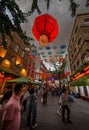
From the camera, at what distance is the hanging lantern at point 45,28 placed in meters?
4.16

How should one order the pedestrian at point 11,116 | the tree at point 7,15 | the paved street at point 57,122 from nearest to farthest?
the pedestrian at point 11,116 < the tree at point 7,15 < the paved street at point 57,122

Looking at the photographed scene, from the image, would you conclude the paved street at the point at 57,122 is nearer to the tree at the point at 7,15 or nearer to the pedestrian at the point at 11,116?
the pedestrian at the point at 11,116

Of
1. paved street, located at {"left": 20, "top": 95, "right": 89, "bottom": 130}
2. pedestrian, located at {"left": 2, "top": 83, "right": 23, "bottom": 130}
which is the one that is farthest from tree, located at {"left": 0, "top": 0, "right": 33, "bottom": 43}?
paved street, located at {"left": 20, "top": 95, "right": 89, "bottom": 130}

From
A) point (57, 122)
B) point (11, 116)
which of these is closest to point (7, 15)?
point (11, 116)

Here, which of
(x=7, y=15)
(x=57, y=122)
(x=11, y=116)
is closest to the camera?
(x=11, y=116)

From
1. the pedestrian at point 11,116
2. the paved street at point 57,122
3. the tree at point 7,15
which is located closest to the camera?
the pedestrian at point 11,116

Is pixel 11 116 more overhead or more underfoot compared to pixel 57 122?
more overhead

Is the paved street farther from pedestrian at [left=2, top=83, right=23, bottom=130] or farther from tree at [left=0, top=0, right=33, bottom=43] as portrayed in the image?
tree at [left=0, top=0, right=33, bottom=43]

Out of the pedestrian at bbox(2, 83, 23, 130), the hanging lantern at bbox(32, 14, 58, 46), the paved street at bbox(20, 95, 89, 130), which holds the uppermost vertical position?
the hanging lantern at bbox(32, 14, 58, 46)

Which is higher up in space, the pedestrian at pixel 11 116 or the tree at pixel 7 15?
the tree at pixel 7 15

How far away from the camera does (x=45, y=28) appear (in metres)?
4.37

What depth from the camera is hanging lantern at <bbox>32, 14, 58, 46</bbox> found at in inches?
164

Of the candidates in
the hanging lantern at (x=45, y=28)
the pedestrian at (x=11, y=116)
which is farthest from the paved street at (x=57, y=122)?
the hanging lantern at (x=45, y=28)

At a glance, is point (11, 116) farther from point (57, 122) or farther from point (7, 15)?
point (57, 122)
